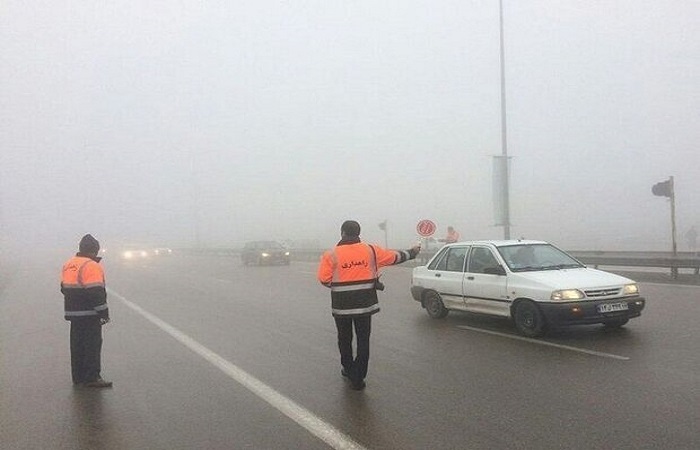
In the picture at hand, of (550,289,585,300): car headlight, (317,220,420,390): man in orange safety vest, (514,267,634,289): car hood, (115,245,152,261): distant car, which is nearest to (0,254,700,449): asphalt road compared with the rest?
(317,220,420,390): man in orange safety vest

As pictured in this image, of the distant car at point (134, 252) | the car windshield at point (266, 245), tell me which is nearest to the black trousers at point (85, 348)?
the car windshield at point (266, 245)

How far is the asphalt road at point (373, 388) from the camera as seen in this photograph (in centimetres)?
482

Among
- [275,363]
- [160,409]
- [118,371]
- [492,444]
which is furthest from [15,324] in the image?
[492,444]

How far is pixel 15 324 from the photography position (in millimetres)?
12289

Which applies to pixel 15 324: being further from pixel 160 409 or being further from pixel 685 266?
pixel 685 266

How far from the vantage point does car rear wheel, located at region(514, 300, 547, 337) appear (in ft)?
27.9

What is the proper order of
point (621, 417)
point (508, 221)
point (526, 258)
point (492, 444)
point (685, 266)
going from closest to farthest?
1. point (492, 444)
2. point (621, 417)
3. point (526, 258)
4. point (685, 266)
5. point (508, 221)

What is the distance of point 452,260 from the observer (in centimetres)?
1066

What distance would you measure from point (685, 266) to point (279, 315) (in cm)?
1097

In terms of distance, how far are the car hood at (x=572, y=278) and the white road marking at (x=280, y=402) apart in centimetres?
419

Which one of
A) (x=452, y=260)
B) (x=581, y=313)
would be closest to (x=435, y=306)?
(x=452, y=260)

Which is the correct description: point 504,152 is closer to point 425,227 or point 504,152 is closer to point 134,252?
point 425,227

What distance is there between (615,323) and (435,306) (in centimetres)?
304

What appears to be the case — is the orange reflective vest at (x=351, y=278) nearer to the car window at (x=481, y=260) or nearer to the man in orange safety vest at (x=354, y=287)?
the man in orange safety vest at (x=354, y=287)
